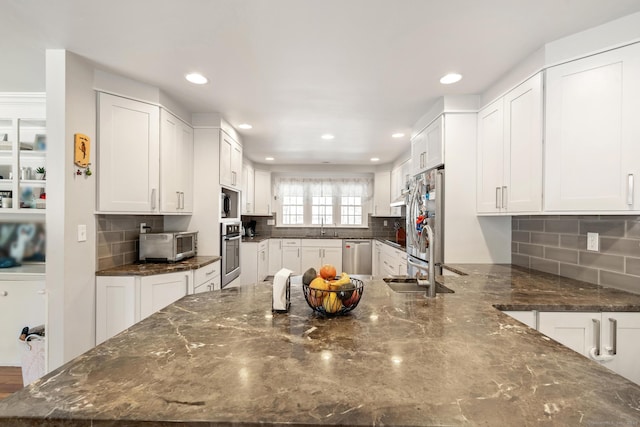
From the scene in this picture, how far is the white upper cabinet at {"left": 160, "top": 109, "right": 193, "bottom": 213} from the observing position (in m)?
2.75

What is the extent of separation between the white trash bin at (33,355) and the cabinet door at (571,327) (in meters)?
3.25

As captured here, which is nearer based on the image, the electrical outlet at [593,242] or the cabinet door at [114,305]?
the electrical outlet at [593,242]

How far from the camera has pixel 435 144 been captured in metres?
2.93

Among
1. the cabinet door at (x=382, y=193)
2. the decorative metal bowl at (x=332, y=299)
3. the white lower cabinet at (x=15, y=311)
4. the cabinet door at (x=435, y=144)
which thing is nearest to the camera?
the decorative metal bowl at (x=332, y=299)

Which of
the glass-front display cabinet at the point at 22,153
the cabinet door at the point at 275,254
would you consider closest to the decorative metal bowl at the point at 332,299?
the glass-front display cabinet at the point at 22,153

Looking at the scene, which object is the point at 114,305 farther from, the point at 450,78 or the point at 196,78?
the point at 450,78

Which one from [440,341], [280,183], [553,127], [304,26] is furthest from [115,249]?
[280,183]

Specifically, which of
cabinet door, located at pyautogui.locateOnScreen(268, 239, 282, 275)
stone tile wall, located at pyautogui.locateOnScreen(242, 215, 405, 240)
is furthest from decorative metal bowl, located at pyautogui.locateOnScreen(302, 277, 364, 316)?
stone tile wall, located at pyautogui.locateOnScreen(242, 215, 405, 240)

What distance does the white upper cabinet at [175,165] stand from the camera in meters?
2.75

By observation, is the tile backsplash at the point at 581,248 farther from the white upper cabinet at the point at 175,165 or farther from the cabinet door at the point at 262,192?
the cabinet door at the point at 262,192

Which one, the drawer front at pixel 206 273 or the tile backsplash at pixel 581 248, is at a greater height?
the tile backsplash at pixel 581 248

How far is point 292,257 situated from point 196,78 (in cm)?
418

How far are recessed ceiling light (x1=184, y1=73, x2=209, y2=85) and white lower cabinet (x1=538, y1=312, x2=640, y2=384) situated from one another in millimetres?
2721

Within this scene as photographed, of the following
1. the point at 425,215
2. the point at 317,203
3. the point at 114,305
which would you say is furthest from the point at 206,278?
the point at 317,203
